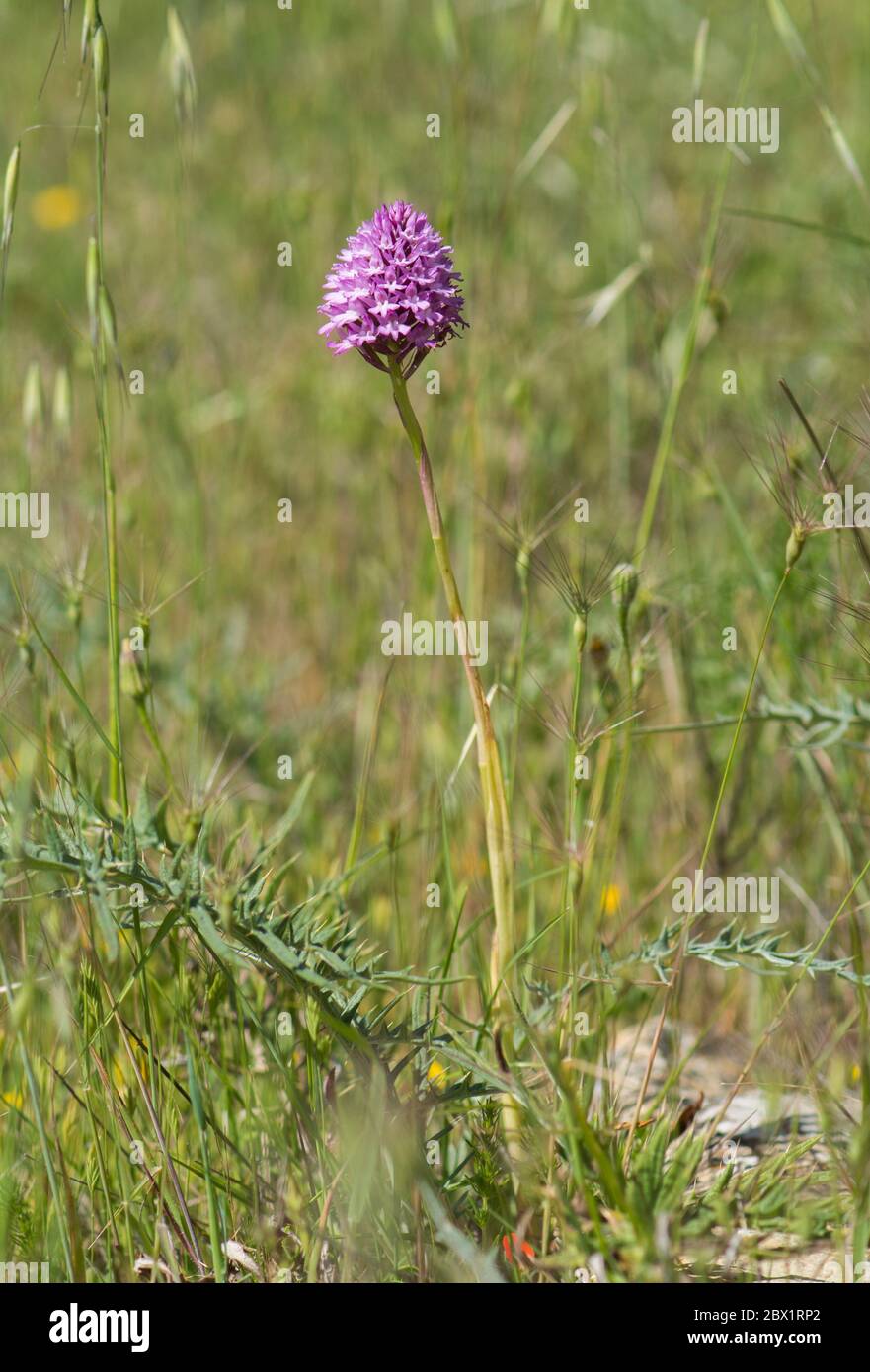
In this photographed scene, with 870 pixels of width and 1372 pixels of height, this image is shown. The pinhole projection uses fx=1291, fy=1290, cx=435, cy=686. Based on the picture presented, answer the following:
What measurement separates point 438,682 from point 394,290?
1525 millimetres

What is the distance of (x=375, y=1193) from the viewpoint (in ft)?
5.24

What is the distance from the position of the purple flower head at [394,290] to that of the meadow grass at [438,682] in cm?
26

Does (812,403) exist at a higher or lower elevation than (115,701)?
higher

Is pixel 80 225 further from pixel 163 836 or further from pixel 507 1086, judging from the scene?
pixel 507 1086

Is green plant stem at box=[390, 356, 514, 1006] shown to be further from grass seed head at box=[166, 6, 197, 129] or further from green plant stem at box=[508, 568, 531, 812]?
grass seed head at box=[166, 6, 197, 129]

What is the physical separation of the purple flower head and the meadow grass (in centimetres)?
Answer: 26

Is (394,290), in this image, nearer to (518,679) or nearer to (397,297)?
(397,297)

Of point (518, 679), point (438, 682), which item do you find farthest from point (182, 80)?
point (438, 682)

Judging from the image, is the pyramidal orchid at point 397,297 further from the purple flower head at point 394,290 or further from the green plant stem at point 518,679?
the green plant stem at point 518,679

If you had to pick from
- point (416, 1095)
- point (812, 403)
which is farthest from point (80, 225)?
point (416, 1095)

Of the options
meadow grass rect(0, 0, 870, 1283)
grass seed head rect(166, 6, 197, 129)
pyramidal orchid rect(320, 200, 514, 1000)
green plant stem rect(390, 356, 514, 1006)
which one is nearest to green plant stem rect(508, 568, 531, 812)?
meadow grass rect(0, 0, 870, 1283)

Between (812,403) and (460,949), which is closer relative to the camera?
(460,949)

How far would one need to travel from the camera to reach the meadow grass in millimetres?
1565
